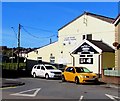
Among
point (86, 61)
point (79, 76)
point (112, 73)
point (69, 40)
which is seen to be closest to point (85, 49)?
point (86, 61)

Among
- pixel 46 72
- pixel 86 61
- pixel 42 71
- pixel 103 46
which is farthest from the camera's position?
pixel 86 61

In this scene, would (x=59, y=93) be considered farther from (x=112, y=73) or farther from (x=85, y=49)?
(x=85, y=49)

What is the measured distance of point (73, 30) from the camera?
45.2m

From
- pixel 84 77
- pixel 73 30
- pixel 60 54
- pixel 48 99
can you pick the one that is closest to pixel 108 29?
pixel 73 30

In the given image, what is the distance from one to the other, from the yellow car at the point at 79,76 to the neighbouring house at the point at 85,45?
781 centimetres

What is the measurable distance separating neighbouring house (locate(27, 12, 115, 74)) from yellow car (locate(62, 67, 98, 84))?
307 inches

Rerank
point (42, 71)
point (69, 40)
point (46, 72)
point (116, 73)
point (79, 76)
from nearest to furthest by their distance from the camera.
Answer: point (79, 76) → point (116, 73) → point (46, 72) → point (42, 71) → point (69, 40)

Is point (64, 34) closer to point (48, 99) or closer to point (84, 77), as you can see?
point (84, 77)

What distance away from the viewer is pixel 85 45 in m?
38.8

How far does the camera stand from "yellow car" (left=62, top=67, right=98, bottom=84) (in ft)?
87.8

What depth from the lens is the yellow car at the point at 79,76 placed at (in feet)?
87.8

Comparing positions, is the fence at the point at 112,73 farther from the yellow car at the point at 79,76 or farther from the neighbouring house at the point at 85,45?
the neighbouring house at the point at 85,45

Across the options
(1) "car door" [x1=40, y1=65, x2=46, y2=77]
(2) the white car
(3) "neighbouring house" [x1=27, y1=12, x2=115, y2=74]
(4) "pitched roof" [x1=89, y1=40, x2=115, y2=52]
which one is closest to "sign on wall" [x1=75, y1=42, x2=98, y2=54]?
(3) "neighbouring house" [x1=27, y1=12, x2=115, y2=74]

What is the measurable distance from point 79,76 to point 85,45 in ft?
39.8
